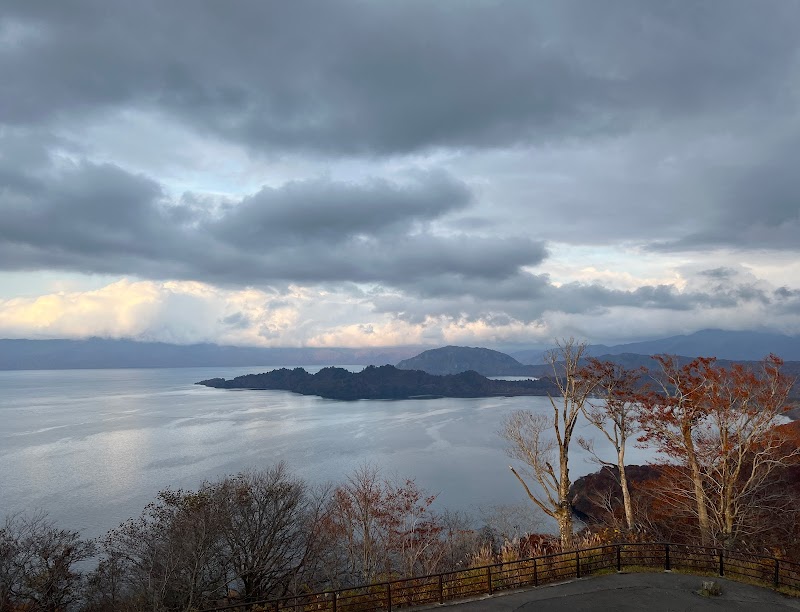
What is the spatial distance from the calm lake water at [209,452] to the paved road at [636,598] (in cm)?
4657

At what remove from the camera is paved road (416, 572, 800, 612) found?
12039mm

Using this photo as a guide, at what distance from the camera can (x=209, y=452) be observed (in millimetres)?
88188

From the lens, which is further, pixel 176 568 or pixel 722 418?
pixel 176 568

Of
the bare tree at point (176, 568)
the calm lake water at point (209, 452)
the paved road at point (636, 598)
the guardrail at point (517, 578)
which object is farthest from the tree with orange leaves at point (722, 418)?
the calm lake water at point (209, 452)

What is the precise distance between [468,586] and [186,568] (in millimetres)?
16277

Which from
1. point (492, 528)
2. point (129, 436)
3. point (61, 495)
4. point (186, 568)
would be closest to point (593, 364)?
point (186, 568)

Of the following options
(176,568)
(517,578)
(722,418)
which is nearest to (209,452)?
(176,568)

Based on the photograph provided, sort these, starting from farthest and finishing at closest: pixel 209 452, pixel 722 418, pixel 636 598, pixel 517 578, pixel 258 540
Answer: pixel 209 452 → pixel 258 540 → pixel 722 418 → pixel 517 578 → pixel 636 598

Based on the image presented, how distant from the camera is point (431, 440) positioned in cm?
10562

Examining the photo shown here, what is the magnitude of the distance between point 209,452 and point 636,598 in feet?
285

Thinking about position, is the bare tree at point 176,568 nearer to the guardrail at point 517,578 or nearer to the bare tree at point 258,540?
the bare tree at point 258,540

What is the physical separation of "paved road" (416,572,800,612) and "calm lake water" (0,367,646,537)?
153 feet

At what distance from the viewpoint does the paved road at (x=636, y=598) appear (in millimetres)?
12039

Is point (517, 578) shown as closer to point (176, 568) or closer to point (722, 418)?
point (722, 418)
